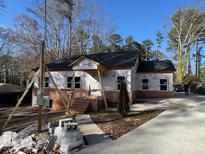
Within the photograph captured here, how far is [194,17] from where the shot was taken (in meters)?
38.3

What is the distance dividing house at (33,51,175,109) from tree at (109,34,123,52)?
21098 millimetres

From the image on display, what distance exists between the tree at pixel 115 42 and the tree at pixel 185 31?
10.5m

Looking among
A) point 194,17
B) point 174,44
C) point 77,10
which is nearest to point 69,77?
point 77,10

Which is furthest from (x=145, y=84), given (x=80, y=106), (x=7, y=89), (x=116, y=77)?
(x=7, y=89)

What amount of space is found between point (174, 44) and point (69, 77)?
30970 millimetres

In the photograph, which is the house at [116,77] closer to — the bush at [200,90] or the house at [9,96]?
the house at [9,96]

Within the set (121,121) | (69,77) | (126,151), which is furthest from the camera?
(69,77)

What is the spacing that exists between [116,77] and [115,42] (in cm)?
2953

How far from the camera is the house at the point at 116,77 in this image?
18.2 m

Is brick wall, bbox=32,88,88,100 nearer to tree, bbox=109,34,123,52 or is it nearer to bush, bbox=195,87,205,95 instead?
bush, bbox=195,87,205,95

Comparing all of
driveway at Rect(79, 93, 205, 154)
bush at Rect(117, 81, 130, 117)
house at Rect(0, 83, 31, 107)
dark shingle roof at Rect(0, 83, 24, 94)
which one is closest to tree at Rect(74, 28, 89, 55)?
dark shingle roof at Rect(0, 83, 24, 94)

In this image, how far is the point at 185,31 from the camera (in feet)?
135

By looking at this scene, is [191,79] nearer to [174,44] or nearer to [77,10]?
[174,44]

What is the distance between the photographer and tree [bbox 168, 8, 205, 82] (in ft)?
125
